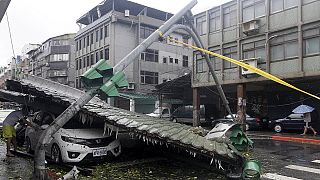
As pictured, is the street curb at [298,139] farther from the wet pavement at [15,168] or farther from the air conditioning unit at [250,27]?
the wet pavement at [15,168]

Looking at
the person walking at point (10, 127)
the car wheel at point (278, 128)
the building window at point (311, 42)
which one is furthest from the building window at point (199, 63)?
the person walking at point (10, 127)

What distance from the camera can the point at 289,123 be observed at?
71.2 feet

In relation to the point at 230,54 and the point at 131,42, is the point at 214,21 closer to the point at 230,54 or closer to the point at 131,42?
the point at 230,54

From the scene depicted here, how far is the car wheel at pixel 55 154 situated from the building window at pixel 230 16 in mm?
19759

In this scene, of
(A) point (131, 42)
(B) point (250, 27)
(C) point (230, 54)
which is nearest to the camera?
(B) point (250, 27)

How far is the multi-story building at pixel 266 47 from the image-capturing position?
1994 centimetres

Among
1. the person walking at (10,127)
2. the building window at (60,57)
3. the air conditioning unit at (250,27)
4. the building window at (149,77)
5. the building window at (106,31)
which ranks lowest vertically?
the person walking at (10,127)

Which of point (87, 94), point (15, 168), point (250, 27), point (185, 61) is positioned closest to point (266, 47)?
point (250, 27)

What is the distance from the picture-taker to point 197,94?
28297mm

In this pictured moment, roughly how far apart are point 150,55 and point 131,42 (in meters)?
3.34

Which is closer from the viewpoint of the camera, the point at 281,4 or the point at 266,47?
the point at 281,4

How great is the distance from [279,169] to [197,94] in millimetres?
19566

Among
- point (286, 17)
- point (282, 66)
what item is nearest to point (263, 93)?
point (282, 66)

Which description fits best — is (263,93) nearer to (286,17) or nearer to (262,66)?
(262,66)
